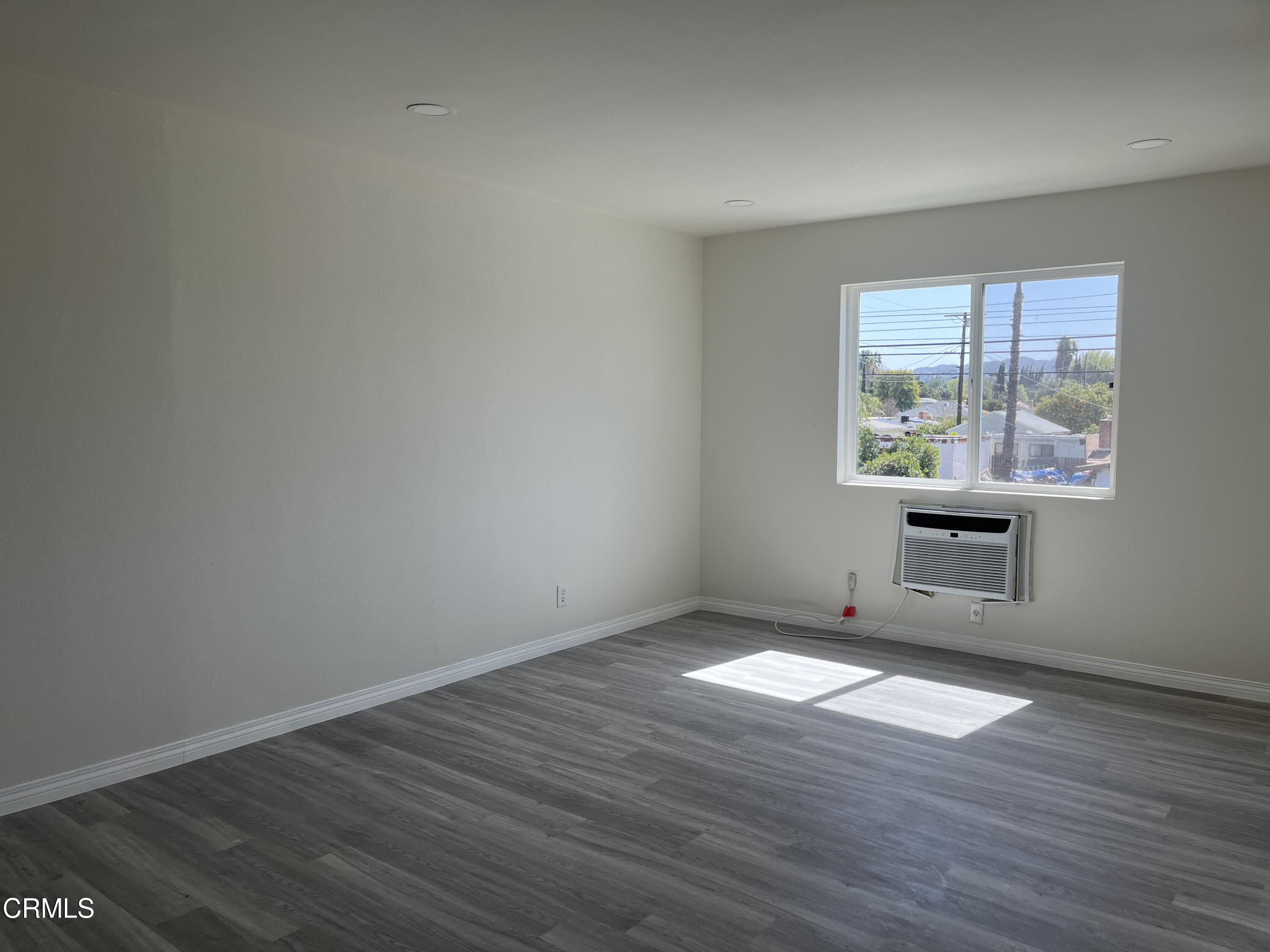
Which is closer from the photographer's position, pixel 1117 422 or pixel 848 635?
pixel 1117 422

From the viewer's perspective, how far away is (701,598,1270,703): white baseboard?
4.29 metres

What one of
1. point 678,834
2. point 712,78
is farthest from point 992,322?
point 678,834

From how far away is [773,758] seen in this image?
3475mm

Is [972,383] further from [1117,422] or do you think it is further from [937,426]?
[1117,422]

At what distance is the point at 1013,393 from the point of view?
16.1 ft

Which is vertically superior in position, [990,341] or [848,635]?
[990,341]

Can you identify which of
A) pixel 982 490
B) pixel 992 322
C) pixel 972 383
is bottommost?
pixel 982 490

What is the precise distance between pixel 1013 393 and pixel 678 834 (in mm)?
3228

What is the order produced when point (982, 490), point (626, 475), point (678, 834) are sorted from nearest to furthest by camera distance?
1. point (678, 834)
2. point (982, 490)
3. point (626, 475)

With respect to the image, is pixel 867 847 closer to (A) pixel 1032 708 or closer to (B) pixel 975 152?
(A) pixel 1032 708

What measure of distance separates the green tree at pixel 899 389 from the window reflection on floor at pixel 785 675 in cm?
160

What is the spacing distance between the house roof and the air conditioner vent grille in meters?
0.64

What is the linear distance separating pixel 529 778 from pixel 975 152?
3119mm

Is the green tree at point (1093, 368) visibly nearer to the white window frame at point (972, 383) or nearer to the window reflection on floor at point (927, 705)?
the white window frame at point (972, 383)
